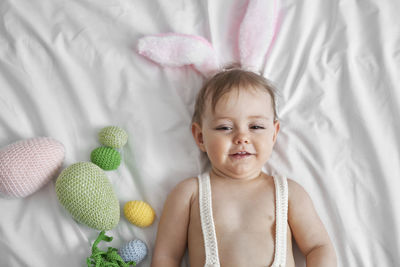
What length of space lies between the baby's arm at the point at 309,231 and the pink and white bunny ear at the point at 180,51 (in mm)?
466

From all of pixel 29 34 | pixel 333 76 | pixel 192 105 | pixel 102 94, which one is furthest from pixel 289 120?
pixel 29 34

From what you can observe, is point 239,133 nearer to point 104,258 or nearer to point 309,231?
point 309,231

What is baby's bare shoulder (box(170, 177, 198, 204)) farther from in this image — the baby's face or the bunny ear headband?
the bunny ear headband

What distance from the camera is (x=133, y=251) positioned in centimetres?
111

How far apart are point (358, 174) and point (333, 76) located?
31cm

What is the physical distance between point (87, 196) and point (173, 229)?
257 mm

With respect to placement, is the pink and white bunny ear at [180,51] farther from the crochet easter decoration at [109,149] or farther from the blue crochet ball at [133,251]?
the blue crochet ball at [133,251]

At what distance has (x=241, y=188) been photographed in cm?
116

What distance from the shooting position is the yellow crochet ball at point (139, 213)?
3.74 feet

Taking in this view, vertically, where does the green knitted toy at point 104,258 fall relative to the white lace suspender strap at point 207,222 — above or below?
below

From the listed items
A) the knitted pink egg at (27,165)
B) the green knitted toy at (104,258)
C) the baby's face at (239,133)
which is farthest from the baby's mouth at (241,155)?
the knitted pink egg at (27,165)

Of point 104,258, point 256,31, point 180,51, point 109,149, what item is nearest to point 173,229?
point 104,258

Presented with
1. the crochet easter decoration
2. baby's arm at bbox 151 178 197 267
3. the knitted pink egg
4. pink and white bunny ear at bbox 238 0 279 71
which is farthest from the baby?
the knitted pink egg

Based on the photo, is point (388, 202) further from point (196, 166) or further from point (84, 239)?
Answer: point (84, 239)
